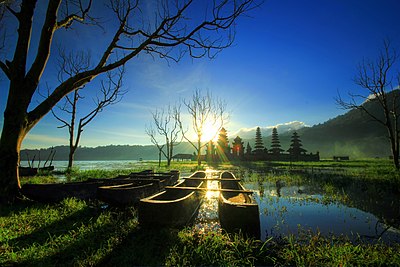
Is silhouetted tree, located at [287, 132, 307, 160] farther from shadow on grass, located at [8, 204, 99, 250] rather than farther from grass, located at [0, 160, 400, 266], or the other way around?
shadow on grass, located at [8, 204, 99, 250]

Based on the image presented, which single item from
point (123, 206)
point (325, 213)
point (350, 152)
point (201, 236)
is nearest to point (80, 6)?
point (123, 206)

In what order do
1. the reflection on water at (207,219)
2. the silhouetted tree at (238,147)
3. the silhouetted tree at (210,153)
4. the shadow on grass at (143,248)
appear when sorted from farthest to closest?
the silhouetted tree at (238,147), the silhouetted tree at (210,153), the reflection on water at (207,219), the shadow on grass at (143,248)

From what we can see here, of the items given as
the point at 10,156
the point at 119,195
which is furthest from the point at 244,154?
the point at 10,156

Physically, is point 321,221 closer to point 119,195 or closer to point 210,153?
point 119,195

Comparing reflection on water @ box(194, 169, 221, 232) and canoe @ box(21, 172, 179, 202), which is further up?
canoe @ box(21, 172, 179, 202)

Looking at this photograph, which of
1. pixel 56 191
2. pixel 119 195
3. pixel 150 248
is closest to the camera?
pixel 150 248

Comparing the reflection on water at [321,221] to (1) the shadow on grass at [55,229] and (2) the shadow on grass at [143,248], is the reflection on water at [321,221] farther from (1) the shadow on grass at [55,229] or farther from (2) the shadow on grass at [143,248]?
(1) the shadow on grass at [55,229]

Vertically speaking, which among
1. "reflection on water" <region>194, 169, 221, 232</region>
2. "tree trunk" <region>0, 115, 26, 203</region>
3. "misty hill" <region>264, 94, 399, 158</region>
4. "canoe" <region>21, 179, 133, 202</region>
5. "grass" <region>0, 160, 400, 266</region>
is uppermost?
"misty hill" <region>264, 94, 399, 158</region>

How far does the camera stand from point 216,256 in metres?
2.96

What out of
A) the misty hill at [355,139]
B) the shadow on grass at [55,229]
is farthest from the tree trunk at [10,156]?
the misty hill at [355,139]

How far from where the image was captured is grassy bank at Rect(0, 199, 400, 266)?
2834mm

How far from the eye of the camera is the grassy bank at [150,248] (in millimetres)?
2834

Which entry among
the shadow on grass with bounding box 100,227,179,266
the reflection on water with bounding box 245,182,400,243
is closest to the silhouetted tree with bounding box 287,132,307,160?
the reflection on water with bounding box 245,182,400,243

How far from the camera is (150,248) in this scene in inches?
126
